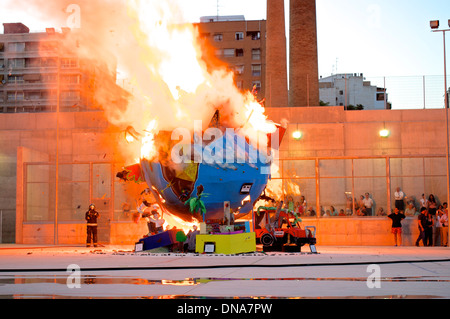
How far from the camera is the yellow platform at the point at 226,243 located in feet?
73.9

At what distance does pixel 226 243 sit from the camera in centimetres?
2252

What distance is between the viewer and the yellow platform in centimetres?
2253

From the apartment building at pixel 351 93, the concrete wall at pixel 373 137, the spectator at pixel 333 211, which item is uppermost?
the apartment building at pixel 351 93

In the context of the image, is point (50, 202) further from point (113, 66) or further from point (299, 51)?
point (299, 51)

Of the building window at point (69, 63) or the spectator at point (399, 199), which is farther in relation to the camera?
the building window at point (69, 63)

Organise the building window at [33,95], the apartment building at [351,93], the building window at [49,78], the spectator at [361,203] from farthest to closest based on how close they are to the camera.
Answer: the building window at [49,78]
the building window at [33,95]
the apartment building at [351,93]
the spectator at [361,203]

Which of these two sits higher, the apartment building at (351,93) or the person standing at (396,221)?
the apartment building at (351,93)

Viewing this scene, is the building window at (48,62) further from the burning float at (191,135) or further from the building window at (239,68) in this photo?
the burning float at (191,135)

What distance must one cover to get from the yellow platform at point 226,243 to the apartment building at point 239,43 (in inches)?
3067

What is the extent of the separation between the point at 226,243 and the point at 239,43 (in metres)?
81.4

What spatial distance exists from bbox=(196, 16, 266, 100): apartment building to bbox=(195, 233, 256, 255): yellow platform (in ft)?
256

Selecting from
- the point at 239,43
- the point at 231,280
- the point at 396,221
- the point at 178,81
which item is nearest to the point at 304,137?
the point at 396,221

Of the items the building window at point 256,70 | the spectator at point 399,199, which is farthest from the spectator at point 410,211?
the building window at point 256,70

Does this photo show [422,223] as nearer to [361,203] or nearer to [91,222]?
[361,203]
